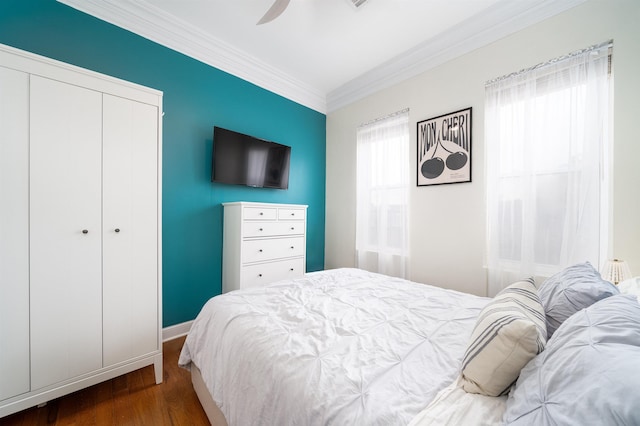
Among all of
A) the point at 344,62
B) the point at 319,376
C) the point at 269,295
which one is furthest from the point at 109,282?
the point at 344,62

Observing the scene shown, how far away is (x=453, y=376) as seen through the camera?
0.81 meters

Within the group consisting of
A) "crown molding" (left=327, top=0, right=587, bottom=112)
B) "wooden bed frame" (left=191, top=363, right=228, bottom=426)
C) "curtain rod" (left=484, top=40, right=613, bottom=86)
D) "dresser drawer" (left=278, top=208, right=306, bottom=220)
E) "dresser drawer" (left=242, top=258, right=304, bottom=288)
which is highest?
"crown molding" (left=327, top=0, right=587, bottom=112)

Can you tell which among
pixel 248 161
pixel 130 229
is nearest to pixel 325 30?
pixel 248 161

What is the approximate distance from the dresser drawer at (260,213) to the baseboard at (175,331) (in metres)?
1.22

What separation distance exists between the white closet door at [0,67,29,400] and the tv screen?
133cm

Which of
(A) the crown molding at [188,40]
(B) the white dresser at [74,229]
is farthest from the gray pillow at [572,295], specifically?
(A) the crown molding at [188,40]

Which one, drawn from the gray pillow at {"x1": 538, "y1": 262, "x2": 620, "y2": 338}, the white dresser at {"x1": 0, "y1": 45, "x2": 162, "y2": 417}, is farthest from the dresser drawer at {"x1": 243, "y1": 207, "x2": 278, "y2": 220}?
the gray pillow at {"x1": 538, "y1": 262, "x2": 620, "y2": 338}

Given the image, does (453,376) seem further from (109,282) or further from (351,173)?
(351,173)

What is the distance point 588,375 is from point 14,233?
2307 mm

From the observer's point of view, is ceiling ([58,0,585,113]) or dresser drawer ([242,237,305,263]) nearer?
ceiling ([58,0,585,113])

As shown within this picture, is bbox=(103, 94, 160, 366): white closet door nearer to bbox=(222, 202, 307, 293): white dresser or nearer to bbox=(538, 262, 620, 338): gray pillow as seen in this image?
bbox=(222, 202, 307, 293): white dresser

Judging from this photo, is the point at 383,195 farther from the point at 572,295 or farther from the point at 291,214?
the point at 572,295

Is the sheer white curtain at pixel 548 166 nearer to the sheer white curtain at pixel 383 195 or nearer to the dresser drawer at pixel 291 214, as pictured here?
the sheer white curtain at pixel 383 195

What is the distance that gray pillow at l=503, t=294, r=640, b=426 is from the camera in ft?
1.36
